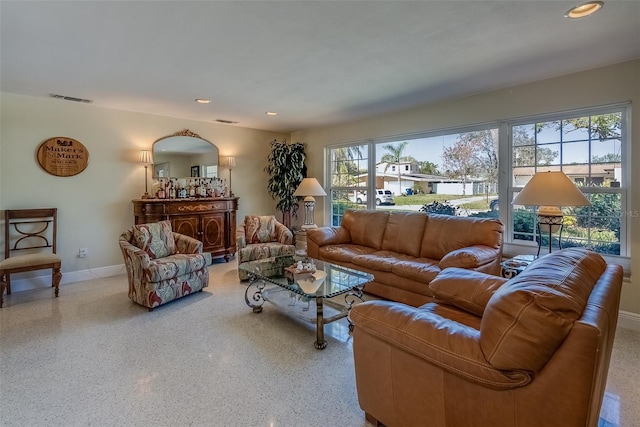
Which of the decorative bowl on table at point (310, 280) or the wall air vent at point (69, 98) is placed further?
the wall air vent at point (69, 98)

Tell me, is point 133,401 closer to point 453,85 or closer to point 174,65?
point 174,65

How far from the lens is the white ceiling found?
198cm

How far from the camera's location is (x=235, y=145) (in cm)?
564

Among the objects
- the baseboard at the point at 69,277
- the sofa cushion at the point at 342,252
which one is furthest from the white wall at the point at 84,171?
the sofa cushion at the point at 342,252

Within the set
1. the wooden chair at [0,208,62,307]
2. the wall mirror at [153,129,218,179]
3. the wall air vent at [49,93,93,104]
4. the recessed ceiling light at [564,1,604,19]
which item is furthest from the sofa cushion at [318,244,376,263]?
the wall air vent at [49,93,93,104]

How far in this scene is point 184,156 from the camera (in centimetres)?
509

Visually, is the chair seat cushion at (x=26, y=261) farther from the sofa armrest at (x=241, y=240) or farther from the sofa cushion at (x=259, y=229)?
the sofa cushion at (x=259, y=229)

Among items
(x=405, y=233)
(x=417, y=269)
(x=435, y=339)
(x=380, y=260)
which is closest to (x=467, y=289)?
(x=435, y=339)

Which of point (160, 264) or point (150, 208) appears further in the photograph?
point (150, 208)

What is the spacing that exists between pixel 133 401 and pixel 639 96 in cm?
443

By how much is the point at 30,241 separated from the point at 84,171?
1038mm

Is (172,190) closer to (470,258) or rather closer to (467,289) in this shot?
(470,258)

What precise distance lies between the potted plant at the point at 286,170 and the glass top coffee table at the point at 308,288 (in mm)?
2400

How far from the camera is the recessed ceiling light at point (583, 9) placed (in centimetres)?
191
